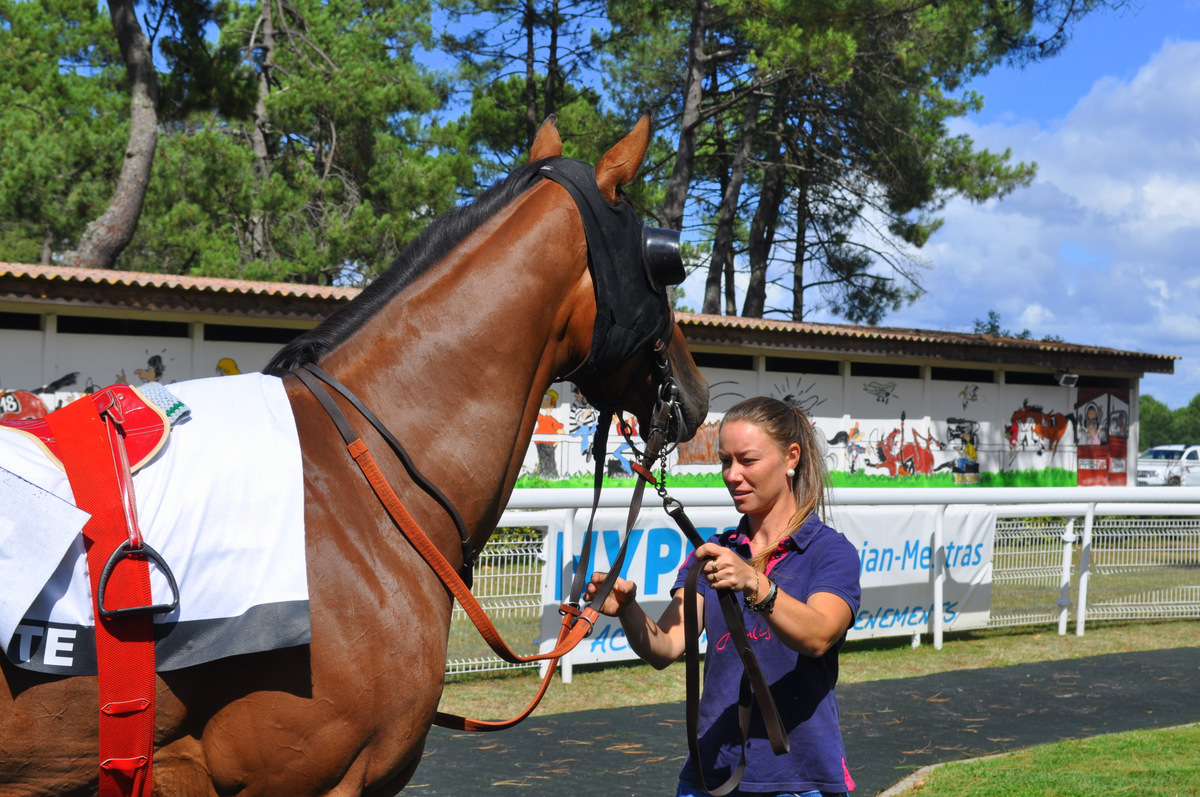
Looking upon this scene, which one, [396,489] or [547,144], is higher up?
[547,144]

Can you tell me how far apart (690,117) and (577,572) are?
53.3ft

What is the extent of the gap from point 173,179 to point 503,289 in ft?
59.0

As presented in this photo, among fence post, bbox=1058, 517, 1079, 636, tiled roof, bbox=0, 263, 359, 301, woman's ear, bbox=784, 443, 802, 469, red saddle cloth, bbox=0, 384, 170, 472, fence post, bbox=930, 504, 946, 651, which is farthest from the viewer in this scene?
tiled roof, bbox=0, 263, 359, 301

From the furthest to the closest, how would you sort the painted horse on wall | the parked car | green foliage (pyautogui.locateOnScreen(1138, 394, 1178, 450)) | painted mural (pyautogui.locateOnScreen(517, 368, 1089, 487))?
1. green foliage (pyautogui.locateOnScreen(1138, 394, 1178, 450))
2. the parked car
3. the painted horse on wall
4. painted mural (pyautogui.locateOnScreen(517, 368, 1089, 487))

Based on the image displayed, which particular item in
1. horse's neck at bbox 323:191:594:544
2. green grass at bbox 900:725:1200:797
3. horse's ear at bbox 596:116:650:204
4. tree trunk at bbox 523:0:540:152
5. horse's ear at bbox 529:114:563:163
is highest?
tree trunk at bbox 523:0:540:152

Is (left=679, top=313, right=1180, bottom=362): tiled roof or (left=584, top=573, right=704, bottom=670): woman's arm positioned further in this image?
(left=679, top=313, right=1180, bottom=362): tiled roof

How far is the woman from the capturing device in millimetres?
2271

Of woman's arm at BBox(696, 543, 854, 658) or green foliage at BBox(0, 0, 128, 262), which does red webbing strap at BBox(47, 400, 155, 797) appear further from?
green foliage at BBox(0, 0, 128, 262)

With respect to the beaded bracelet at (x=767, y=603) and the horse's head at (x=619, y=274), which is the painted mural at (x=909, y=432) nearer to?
the horse's head at (x=619, y=274)

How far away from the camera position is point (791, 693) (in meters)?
2.39

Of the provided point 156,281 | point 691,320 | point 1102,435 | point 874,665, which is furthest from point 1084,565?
point 1102,435

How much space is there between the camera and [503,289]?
6.88ft

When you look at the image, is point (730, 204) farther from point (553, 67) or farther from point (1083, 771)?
point (1083, 771)

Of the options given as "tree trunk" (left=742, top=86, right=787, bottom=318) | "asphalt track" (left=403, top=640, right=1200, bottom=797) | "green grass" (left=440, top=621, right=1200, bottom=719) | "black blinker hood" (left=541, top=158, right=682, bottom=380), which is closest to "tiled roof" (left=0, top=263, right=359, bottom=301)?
"green grass" (left=440, top=621, right=1200, bottom=719)
